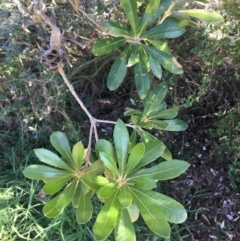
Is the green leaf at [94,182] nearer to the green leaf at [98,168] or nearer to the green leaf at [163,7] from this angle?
the green leaf at [98,168]

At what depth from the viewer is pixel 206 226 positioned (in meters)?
→ 2.37

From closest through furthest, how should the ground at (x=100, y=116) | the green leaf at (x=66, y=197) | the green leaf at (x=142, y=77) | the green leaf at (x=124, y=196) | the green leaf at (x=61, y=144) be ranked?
the green leaf at (x=124, y=196) < the green leaf at (x=66, y=197) < the green leaf at (x=61, y=144) < the green leaf at (x=142, y=77) < the ground at (x=100, y=116)

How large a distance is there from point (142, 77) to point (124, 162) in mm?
364

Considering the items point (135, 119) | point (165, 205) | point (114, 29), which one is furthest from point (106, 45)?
point (165, 205)

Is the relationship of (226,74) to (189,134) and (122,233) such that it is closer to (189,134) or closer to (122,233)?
(189,134)

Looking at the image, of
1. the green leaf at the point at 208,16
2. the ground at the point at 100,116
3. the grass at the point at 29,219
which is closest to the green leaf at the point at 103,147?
the green leaf at the point at 208,16

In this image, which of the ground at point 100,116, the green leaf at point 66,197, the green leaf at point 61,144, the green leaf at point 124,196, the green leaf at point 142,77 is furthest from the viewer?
the ground at point 100,116

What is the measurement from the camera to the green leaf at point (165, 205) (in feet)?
4.10

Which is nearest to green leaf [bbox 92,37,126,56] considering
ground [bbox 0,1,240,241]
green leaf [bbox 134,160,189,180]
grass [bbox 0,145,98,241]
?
green leaf [bbox 134,160,189,180]

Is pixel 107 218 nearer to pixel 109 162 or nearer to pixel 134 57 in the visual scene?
pixel 109 162

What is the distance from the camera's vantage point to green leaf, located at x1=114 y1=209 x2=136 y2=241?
1275mm

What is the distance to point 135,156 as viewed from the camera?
1.28m

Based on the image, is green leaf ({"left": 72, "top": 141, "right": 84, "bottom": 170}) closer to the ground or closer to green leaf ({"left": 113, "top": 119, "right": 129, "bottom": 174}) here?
green leaf ({"left": 113, "top": 119, "right": 129, "bottom": 174})

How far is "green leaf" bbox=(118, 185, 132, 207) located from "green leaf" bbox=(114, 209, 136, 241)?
0.09 meters
